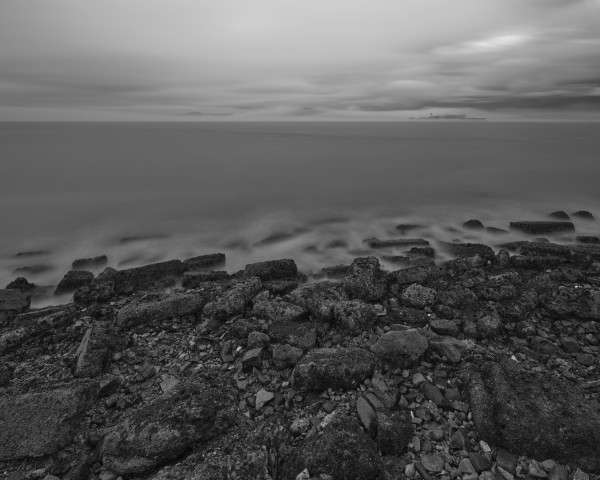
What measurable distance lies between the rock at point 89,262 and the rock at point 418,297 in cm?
690

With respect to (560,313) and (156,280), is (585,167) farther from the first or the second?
(156,280)

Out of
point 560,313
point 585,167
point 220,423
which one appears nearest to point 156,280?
point 220,423

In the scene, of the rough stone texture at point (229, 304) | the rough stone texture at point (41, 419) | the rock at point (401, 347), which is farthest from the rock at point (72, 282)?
the rock at point (401, 347)

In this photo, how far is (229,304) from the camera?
5.53 metres

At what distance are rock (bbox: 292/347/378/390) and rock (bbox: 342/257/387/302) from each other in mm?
1768

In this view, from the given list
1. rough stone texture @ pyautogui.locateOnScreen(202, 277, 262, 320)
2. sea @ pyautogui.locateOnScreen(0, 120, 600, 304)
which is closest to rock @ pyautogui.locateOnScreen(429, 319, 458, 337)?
rough stone texture @ pyautogui.locateOnScreen(202, 277, 262, 320)

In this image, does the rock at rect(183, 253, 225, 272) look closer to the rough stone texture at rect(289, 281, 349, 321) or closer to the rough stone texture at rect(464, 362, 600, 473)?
the rough stone texture at rect(289, 281, 349, 321)

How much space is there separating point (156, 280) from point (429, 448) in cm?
577

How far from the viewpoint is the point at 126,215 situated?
12773 millimetres

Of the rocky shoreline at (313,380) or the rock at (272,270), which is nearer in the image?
the rocky shoreline at (313,380)

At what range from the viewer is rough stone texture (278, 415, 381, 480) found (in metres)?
3.07

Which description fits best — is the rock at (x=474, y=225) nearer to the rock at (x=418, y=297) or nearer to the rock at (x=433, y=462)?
the rock at (x=418, y=297)

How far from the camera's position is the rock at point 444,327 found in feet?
16.4

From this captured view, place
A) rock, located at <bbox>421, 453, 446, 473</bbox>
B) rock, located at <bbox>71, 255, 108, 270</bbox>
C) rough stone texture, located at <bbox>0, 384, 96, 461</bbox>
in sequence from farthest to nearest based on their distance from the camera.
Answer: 1. rock, located at <bbox>71, 255, 108, 270</bbox>
2. rough stone texture, located at <bbox>0, 384, 96, 461</bbox>
3. rock, located at <bbox>421, 453, 446, 473</bbox>
